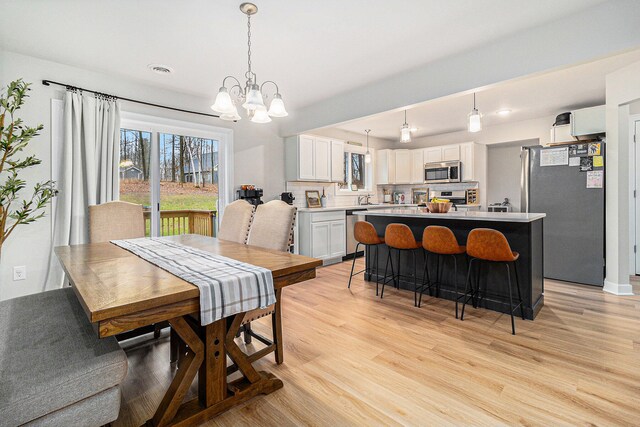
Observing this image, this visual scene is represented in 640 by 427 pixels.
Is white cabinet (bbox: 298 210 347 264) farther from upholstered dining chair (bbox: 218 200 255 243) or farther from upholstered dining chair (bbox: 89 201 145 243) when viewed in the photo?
upholstered dining chair (bbox: 89 201 145 243)

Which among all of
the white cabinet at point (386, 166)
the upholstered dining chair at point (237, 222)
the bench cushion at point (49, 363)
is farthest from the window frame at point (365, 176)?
the bench cushion at point (49, 363)

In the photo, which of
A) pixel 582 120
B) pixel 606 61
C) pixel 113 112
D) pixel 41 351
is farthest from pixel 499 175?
pixel 41 351

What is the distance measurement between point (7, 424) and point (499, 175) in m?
7.19

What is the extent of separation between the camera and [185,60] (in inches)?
120

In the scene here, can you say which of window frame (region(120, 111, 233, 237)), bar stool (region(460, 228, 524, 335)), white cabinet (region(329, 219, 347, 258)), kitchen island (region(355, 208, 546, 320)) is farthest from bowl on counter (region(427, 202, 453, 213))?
window frame (region(120, 111, 233, 237))

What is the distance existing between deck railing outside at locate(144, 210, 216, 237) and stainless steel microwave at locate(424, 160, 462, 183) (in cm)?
440

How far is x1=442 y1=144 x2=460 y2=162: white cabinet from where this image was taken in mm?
6066

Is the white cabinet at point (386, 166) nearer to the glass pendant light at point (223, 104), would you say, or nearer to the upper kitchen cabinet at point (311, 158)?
the upper kitchen cabinet at point (311, 158)

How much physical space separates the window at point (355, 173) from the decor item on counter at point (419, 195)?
1110 mm

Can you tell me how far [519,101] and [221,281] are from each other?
487 cm

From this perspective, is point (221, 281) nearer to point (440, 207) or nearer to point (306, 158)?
point (440, 207)

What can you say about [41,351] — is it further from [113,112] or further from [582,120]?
Answer: [582,120]

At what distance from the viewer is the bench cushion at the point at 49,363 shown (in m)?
1.03

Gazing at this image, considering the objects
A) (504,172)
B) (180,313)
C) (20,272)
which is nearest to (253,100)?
(180,313)
